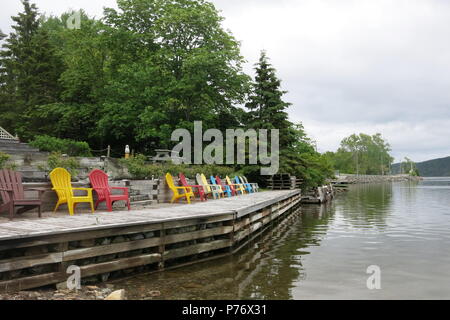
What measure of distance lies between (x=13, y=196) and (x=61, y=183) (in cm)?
140

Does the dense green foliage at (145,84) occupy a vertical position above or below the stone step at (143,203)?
above

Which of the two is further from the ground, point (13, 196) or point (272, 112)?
point (272, 112)

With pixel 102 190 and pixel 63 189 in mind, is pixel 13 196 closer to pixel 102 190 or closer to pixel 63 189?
pixel 63 189

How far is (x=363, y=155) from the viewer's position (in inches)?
4697

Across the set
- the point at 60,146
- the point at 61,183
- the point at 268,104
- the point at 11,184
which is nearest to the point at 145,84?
the point at 60,146

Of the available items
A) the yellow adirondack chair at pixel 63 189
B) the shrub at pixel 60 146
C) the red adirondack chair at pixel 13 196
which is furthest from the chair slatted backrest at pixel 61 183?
the shrub at pixel 60 146

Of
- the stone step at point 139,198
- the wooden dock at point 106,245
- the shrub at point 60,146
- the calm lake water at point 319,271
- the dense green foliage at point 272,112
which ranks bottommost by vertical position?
the calm lake water at point 319,271

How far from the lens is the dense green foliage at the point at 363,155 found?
375ft

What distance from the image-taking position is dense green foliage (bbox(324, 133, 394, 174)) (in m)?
114

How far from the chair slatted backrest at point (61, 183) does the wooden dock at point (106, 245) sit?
148cm

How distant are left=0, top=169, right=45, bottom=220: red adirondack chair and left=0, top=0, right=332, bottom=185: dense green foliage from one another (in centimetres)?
1559

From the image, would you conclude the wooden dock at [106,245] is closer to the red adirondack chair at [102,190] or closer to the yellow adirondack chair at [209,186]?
the red adirondack chair at [102,190]

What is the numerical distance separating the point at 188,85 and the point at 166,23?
483 cm
